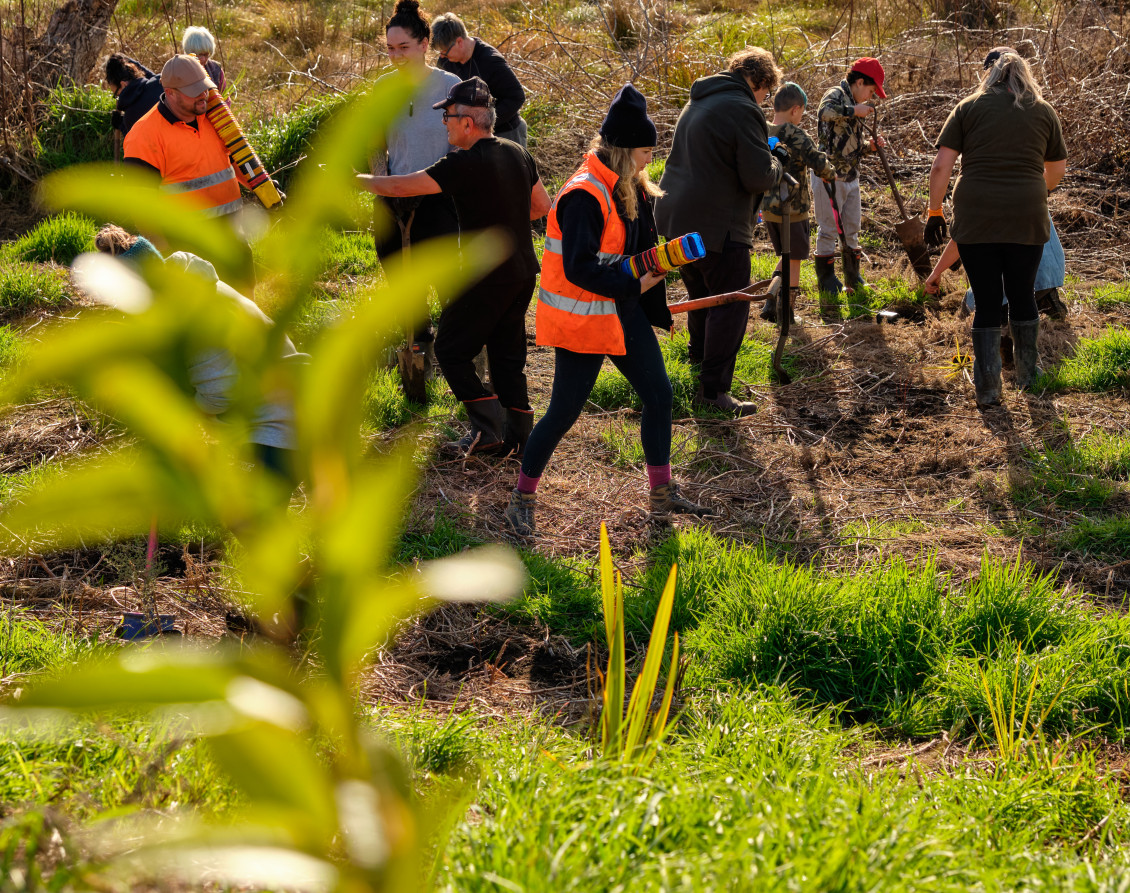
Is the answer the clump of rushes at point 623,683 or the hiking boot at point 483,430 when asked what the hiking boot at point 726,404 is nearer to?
the hiking boot at point 483,430

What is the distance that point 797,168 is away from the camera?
6.80 metres

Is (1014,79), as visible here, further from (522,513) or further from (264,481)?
(264,481)

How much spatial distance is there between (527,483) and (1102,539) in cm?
255

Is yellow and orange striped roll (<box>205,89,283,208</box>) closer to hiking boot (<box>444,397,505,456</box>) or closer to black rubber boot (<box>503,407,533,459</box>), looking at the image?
hiking boot (<box>444,397,505,456</box>)

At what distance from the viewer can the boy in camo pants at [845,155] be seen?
717 centimetres

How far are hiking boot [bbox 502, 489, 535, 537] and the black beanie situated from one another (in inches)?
63.5

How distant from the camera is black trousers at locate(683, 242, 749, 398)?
18.9 ft

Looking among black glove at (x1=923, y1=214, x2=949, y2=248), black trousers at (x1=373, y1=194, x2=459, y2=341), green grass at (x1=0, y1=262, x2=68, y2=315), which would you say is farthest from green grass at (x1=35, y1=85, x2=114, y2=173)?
black glove at (x1=923, y1=214, x2=949, y2=248)

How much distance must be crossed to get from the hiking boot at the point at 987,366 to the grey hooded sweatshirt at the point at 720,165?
4.87ft

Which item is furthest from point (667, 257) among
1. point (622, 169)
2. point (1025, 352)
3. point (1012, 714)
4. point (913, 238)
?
point (913, 238)

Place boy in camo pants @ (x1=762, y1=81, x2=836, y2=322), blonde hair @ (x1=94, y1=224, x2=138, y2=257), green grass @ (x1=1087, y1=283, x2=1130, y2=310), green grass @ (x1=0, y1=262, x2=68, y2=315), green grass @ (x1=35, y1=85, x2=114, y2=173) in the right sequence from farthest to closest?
green grass @ (x1=35, y1=85, x2=114, y2=173) → green grass @ (x1=1087, y1=283, x2=1130, y2=310) → green grass @ (x1=0, y1=262, x2=68, y2=315) → boy in camo pants @ (x1=762, y1=81, x2=836, y2=322) → blonde hair @ (x1=94, y1=224, x2=138, y2=257)

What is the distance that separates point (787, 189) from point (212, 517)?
21.2 feet

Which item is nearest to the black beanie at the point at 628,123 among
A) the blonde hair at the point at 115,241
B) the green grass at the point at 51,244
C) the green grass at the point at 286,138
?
the blonde hair at the point at 115,241

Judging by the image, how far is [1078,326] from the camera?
697cm
